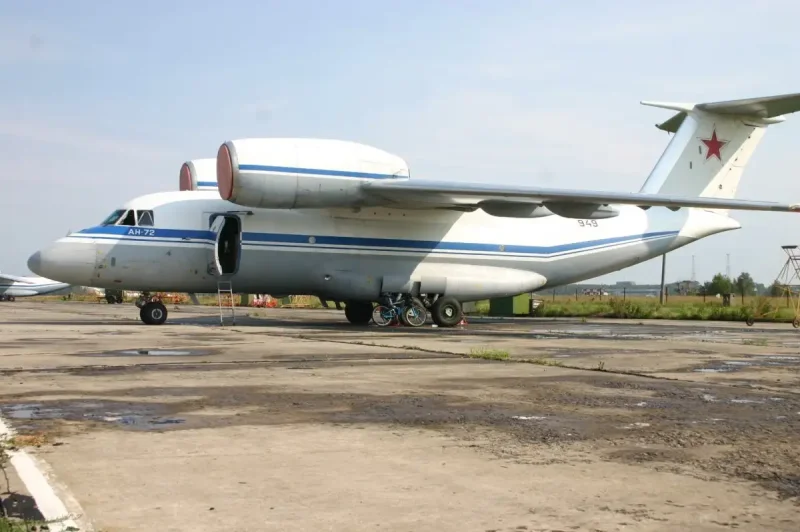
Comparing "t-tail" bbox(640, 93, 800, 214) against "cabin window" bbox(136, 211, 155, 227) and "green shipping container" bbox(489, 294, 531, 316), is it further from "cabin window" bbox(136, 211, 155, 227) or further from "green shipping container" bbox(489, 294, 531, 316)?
"cabin window" bbox(136, 211, 155, 227)

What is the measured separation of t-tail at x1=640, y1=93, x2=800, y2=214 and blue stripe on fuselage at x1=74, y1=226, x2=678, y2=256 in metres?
3.22

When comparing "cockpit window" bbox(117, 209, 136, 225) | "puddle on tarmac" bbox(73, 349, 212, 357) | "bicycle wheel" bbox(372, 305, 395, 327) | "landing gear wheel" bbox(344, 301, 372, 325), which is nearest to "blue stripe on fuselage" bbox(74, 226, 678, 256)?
"cockpit window" bbox(117, 209, 136, 225)

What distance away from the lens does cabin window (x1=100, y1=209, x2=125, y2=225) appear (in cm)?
1938

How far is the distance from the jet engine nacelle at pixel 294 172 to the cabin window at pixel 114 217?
278cm

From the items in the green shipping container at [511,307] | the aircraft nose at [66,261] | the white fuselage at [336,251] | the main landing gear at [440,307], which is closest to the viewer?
the aircraft nose at [66,261]

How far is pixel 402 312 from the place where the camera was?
21031 millimetres

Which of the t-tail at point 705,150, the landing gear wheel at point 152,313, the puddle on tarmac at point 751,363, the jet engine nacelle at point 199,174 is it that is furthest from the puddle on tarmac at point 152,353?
the t-tail at point 705,150

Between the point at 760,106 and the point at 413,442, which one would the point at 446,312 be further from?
the point at 413,442

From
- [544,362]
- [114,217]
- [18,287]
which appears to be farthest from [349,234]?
[18,287]

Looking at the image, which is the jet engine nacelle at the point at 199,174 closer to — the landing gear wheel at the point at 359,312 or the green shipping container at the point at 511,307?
the landing gear wheel at the point at 359,312

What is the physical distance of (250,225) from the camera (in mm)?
19484

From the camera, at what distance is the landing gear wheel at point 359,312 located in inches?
890

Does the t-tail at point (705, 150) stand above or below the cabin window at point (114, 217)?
above

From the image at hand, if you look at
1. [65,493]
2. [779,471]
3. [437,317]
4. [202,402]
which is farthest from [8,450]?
[437,317]
